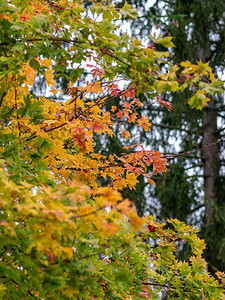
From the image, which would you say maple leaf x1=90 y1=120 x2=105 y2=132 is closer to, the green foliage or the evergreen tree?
the green foliage

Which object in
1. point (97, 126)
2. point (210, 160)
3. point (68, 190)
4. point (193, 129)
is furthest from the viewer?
point (193, 129)

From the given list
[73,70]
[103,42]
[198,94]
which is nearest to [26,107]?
[73,70]

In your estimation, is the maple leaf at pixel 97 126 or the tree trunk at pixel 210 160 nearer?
the maple leaf at pixel 97 126

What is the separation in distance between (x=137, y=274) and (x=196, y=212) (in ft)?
16.7

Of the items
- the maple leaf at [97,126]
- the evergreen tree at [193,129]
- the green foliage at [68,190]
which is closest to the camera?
the green foliage at [68,190]

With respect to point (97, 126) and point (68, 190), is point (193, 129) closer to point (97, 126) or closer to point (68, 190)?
point (97, 126)

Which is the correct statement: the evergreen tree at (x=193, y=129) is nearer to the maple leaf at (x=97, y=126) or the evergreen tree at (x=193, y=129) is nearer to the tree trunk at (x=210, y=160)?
the tree trunk at (x=210, y=160)

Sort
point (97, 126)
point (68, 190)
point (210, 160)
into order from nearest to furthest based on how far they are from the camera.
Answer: point (68, 190) < point (97, 126) < point (210, 160)

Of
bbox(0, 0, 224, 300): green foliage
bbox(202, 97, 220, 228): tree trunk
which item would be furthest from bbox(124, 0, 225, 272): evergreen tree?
bbox(0, 0, 224, 300): green foliage

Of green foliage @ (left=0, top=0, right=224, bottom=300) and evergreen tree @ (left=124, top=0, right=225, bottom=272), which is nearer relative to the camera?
green foliage @ (left=0, top=0, right=224, bottom=300)

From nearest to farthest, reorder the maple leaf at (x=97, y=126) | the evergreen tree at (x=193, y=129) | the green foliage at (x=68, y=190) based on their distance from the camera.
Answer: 1. the green foliage at (x=68, y=190)
2. the maple leaf at (x=97, y=126)
3. the evergreen tree at (x=193, y=129)

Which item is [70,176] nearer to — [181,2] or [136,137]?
[136,137]

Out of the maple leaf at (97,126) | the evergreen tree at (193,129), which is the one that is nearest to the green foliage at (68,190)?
the maple leaf at (97,126)

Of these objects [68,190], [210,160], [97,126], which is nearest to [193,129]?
[210,160]
